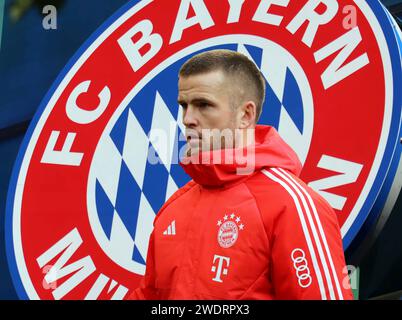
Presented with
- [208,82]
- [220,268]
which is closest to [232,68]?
[208,82]

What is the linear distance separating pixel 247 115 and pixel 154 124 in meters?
0.68

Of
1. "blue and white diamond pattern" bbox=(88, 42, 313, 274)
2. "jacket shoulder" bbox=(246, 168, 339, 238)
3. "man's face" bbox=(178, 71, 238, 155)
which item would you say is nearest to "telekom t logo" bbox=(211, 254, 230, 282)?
"jacket shoulder" bbox=(246, 168, 339, 238)

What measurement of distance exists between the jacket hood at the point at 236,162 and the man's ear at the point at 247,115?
0.22 feet

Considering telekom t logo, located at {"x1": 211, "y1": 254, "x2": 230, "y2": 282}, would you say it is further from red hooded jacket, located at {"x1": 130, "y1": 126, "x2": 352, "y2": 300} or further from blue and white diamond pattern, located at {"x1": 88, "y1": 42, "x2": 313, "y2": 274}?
blue and white diamond pattern, located at {"x1": 88, "y1": 42, "x2": 313, "y2": 274}

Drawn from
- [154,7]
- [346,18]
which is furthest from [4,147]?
[346,18]

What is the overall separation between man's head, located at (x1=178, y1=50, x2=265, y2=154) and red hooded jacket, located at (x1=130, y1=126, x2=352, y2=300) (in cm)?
6

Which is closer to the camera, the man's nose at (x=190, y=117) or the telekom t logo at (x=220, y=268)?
the telekom t logo at (x=220, y=268)

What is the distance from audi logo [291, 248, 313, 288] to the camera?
6.35 ft

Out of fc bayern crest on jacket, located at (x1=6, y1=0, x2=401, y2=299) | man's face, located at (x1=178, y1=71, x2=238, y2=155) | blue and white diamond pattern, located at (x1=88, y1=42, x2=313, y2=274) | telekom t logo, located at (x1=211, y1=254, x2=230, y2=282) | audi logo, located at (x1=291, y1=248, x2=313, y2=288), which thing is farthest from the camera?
blue and white diamond pattern, located at (x1=88, y1=42, x2=313, y2=274)

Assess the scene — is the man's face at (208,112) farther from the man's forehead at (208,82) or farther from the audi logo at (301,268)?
the audi logo at (301,268)

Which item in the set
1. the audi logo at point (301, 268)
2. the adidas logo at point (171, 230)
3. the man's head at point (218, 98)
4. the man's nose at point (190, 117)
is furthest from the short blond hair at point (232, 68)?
the audi logo at point (301, 268)

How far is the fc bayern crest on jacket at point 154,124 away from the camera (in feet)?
8.39

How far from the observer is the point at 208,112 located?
7.33 feet

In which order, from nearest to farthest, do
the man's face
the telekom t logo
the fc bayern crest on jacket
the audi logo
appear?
the audi logo < the telekom t logo < the man's face < the fc bayern crest on jacket
